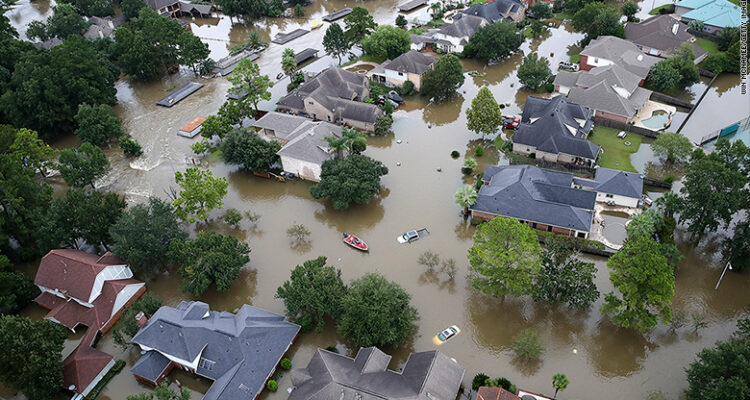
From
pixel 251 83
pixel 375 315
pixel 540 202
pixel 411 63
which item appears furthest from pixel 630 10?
pixel 375 315

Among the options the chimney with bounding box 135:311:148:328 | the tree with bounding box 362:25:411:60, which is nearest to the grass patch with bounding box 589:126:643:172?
the tree with bounding box 362:25:411:60

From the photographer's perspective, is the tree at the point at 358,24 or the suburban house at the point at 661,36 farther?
the tree at the point at 358,24

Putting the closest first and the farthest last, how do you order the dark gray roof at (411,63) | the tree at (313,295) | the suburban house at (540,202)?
the tree at (313,295)
the suburban house at (540,202)
the dark gray roof at (411,63)

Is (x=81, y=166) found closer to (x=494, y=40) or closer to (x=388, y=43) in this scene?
(x=388, y=43)

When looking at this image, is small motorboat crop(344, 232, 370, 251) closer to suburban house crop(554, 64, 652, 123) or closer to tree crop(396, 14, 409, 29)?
suburban house crop(554, 64, 652, 123)

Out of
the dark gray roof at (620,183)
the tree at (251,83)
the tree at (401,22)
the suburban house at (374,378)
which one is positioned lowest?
the dark gray roof at (620,183)

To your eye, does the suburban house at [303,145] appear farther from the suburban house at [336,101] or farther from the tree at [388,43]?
the tree at [388,43]

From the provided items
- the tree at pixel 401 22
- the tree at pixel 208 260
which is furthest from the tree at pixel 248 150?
the tree at pixel 401 22
